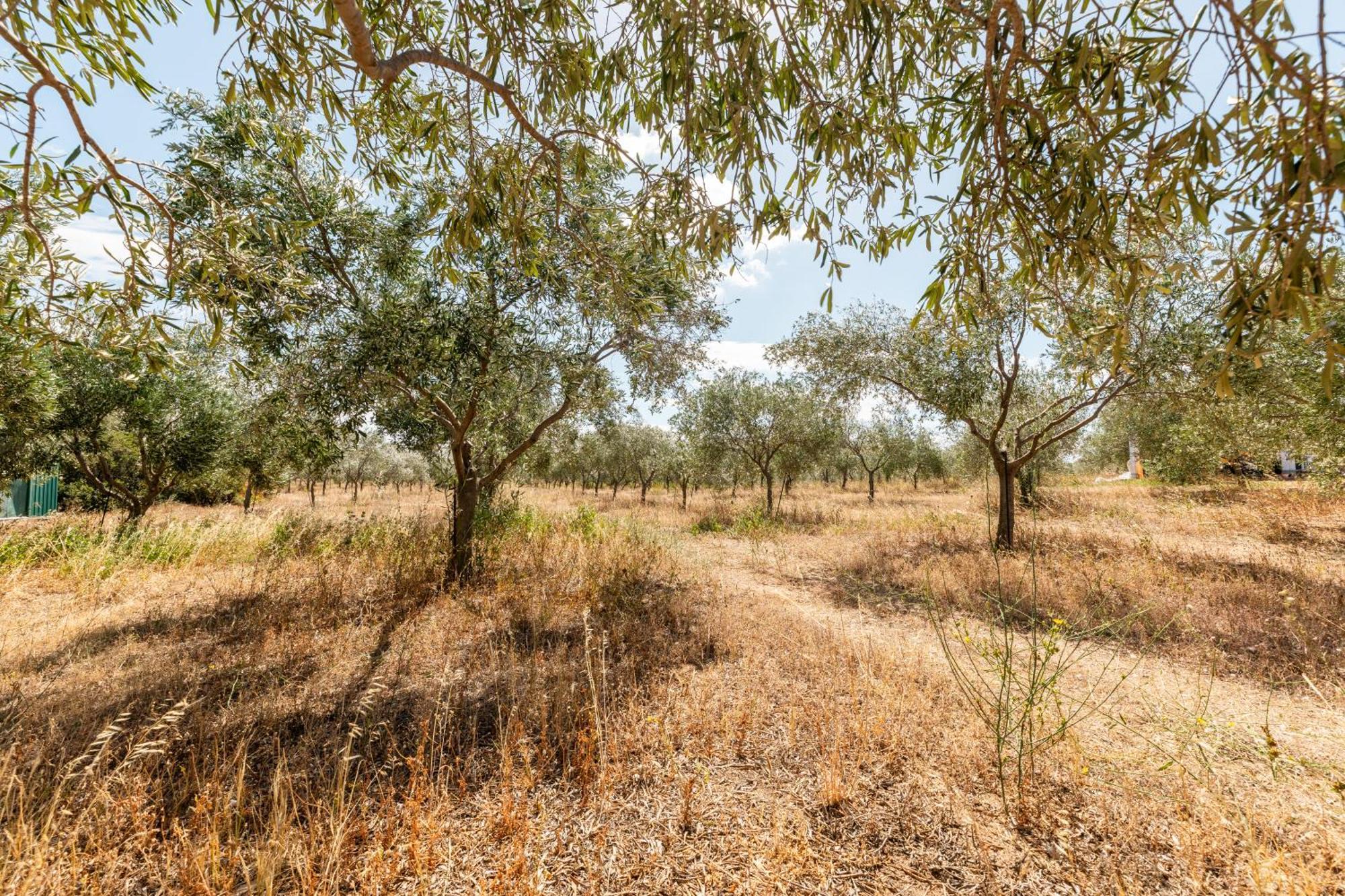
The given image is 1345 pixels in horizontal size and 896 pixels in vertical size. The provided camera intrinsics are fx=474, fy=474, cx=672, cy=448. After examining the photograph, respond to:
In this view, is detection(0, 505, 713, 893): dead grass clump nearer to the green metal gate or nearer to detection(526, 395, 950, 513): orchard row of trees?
detection(526, 395, 950, 513): orchard row of trees

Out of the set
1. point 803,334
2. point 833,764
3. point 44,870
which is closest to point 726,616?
point 833,764

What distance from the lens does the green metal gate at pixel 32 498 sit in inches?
737

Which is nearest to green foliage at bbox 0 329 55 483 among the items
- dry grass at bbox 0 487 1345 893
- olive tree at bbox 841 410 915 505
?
dry grass at bbox 0 487 1345 893

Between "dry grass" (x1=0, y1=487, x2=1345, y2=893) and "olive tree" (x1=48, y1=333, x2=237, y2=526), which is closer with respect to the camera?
"dry grass" (x1=0, y1=487, x2=1345, y2=893)

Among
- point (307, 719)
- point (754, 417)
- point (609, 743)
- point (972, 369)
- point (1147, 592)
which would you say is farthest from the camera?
point (754, 417)

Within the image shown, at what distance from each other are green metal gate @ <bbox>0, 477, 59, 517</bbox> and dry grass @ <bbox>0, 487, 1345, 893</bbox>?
620 inches

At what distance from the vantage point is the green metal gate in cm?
1872

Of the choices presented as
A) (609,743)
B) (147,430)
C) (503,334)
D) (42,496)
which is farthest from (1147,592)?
(42,496)

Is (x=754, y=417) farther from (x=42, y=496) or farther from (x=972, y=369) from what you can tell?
(x=42, y=496)

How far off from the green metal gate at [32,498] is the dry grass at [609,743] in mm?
15735

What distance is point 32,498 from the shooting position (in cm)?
2009

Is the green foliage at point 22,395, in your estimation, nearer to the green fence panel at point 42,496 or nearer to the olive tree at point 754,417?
the green fence panel at point 42,496

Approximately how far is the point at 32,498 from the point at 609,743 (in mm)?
31139

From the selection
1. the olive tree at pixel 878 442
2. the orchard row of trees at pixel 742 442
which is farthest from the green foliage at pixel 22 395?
the olive tree at pixel 878 442
